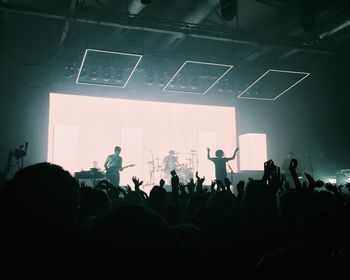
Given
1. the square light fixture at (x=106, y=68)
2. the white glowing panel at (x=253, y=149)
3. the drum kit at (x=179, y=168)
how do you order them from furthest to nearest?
the white glowing panel at (x=253, y=149) < the drum kit at (x=179, y=168) < the square light fixture at (x=106, y=68)

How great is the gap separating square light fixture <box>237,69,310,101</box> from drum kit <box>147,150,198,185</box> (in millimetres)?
2935

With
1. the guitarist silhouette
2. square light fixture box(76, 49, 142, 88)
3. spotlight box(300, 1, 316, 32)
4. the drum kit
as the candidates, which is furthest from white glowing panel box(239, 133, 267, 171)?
spotlight box(300, 1, 316, 32)

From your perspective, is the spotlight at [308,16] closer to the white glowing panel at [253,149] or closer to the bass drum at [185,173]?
the white glowing panel at [253,149]

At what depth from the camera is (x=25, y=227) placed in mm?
1183

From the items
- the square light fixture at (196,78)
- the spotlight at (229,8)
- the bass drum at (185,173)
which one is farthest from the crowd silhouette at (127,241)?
the bass drum at (185,173)

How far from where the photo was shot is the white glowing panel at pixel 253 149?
13680 mm

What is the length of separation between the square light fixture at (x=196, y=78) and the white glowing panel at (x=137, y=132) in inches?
69.7

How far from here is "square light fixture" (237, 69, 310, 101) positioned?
35.6ft

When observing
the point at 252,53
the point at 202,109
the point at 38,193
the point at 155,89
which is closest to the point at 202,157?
the point at 202,109

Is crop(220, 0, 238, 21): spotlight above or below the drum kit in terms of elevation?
A: above

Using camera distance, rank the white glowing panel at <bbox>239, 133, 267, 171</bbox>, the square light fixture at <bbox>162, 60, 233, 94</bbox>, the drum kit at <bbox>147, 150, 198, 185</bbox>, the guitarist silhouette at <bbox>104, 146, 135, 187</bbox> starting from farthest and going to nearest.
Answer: the white glowing panel at <bbox>239, 133, 267, 171</bbox> → the drum kit at <bbox>147, 150, 198, 185</bbox> → the square light fixture at <bbox>162, 60, 233, 94</bbox> → the guitarist silhouette at <bbox>104, 146, 135, 187</bbox>

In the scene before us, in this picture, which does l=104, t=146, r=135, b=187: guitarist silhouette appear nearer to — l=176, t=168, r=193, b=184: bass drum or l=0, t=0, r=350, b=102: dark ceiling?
l=0, t=0, r=350, b=102: dark ceiling

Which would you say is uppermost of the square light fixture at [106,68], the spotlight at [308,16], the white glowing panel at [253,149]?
the spotlight at [308,16]

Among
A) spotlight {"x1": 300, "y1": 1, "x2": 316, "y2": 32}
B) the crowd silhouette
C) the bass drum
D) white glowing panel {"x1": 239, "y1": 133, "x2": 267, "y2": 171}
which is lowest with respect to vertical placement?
the crowd silhouette
